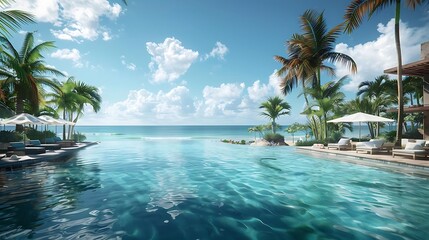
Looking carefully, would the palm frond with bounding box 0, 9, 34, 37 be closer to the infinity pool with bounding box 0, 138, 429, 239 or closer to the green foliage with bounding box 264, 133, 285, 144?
the infinity pool with bounding box 0, 138, 429, 239

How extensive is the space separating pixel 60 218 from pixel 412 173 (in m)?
11.6

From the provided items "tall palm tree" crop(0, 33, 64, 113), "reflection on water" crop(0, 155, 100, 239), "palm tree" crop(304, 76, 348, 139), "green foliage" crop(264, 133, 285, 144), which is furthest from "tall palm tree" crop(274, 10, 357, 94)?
"tall palm tree" crop(0, 33, 64, 113)

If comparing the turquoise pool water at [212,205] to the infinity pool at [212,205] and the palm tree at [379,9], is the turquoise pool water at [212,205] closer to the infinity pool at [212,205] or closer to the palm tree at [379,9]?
the infinity pool at [212,205]

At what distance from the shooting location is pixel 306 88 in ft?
73.0

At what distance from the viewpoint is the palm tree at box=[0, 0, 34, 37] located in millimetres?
5000

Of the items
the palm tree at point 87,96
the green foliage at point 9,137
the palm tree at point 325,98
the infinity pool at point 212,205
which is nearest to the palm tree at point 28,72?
the green foliage at point 9,137

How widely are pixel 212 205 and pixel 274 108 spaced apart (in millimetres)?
22163

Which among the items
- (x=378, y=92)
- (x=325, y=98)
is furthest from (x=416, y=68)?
(x=378, y=92)

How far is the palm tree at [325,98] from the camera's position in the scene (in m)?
20.1

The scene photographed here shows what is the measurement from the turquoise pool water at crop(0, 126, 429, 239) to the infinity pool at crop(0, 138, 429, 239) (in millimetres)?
21

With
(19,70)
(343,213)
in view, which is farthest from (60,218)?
(343,213)

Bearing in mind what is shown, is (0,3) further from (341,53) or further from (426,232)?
(341,53)

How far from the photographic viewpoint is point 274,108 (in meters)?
27.1

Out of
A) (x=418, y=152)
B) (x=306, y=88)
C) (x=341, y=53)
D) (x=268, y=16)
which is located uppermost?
(x=268, y=16)
